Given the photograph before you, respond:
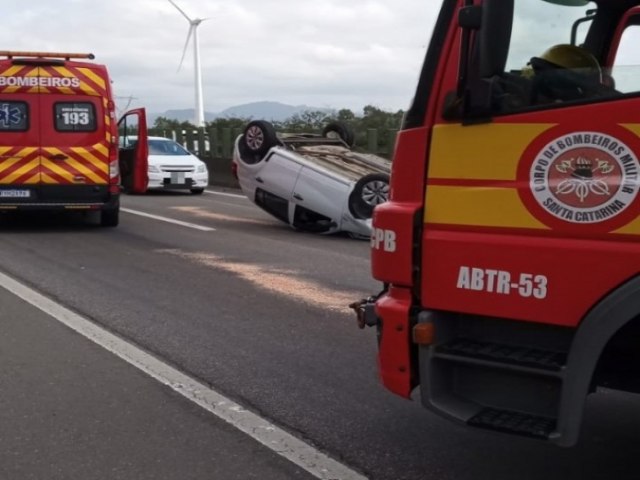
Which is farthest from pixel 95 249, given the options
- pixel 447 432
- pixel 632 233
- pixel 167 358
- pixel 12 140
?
pixel 632 233

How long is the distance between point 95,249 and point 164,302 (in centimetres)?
365

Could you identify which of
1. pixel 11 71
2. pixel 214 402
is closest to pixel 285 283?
pixel 214 402

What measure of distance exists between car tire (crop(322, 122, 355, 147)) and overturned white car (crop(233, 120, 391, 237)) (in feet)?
2.48

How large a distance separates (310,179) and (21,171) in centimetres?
425

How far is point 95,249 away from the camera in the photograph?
11.1 metres

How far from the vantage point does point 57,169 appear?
40.5ft

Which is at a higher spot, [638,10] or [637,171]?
[638,10]

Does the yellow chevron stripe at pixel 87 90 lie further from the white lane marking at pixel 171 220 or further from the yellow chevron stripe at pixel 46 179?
the white lane marking at pixel 171 220

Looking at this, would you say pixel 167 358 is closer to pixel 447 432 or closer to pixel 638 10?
pixel 447 432

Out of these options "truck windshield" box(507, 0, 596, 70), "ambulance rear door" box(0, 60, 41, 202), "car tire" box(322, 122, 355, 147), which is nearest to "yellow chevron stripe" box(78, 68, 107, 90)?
"ambulance rear door" box(0, 60, 41, 202)

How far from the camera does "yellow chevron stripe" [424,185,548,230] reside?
3209mm

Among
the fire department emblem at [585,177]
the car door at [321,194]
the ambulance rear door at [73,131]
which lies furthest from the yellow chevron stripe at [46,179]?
the fire department emblem at [585,177]

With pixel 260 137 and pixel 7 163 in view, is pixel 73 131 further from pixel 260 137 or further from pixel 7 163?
pixel 260 137

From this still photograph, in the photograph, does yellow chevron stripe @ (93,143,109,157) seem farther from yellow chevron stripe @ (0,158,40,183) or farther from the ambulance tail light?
yellow chevron stripe @ (0,158,40,183)
